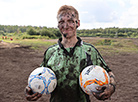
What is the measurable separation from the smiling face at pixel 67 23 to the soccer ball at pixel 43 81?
2.19 ft

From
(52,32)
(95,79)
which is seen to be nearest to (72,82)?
(95,79)

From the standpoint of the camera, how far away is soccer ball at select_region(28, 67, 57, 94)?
2.31m

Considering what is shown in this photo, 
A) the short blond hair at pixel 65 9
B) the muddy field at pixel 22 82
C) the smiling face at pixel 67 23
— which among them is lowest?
the muddy field at pixel 22 82

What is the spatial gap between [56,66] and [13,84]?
6.49 metres

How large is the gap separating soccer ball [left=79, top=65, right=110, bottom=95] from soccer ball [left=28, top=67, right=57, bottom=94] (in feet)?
1.44

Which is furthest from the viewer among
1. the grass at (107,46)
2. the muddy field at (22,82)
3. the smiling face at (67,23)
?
the grass at (107,46)

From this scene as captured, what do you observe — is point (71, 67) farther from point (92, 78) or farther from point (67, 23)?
point (67, 23)

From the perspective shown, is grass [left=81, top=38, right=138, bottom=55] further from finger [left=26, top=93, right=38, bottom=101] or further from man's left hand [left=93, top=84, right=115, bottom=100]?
finger [left=26, top=93, right=38, bottom=101]

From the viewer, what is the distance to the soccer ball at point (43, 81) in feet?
A: 7.57

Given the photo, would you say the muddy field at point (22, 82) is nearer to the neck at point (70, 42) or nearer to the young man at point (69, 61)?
the young man at point (69, 61)

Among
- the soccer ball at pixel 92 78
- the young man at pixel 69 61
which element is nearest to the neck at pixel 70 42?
the young man at pixel 69 61

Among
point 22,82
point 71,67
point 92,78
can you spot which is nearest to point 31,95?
point 71,67

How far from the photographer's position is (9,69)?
1062cm

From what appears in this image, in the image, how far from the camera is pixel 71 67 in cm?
231
